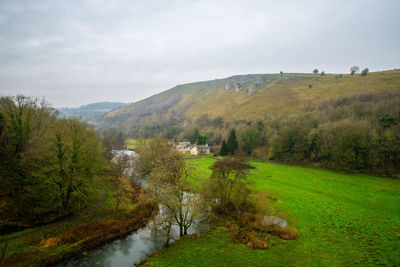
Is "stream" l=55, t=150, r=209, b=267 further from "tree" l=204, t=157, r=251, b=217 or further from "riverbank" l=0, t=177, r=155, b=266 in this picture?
"tree" l=204, t=157, r=251, b=217

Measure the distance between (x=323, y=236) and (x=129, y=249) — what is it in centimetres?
2069

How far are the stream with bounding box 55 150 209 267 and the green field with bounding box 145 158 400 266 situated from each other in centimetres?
184

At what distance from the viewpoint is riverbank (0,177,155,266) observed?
16877mm

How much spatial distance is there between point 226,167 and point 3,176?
86.4 feet

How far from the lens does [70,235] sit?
2008 cm

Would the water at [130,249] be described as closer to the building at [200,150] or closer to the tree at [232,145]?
the tree at [232,145]

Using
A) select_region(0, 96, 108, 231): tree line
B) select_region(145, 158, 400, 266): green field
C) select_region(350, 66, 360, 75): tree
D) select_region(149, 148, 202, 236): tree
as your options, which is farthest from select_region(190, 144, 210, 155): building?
select_region(350, 66, 360, 75): tree

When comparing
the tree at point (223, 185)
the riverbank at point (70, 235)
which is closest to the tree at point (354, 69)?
the tree at point (223, 185)

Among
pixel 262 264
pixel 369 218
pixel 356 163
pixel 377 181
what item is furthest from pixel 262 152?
pixel 262 264

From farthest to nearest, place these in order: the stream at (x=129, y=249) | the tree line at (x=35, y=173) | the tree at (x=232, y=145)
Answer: the tree at (x=232, y=145) < the tree line at (x=35, y=173) < the stream at (x=129, y=249)

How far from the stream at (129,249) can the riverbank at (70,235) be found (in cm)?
76

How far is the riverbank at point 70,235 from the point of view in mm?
16877

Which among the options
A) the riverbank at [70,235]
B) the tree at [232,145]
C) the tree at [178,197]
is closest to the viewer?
the riverbank at [70,235]

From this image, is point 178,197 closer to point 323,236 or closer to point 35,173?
point 323,236
